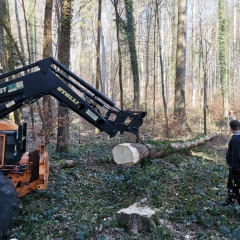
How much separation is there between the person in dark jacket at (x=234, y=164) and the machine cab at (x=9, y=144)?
444cm

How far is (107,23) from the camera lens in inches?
1898

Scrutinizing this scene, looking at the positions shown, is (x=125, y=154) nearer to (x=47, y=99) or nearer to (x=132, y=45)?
(x=47, y=99)

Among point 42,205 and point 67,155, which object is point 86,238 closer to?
point 42,205

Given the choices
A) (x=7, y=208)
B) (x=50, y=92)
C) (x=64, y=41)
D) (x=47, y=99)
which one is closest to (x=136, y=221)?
(x=7, y=208)

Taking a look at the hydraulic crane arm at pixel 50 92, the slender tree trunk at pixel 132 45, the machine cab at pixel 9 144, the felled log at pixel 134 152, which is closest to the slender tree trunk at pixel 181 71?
the slender tree trunk at pixel 132 45

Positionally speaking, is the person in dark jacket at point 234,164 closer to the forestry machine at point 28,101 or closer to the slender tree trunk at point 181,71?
the forestry machine at point 28,101

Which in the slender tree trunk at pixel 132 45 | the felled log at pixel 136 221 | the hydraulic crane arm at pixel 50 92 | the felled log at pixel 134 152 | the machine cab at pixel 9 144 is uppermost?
the slender tree trunk at pixel 132 45

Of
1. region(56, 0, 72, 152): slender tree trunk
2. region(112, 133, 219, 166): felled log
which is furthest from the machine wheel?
region(56, 0, 72, 152): slender tree trunk

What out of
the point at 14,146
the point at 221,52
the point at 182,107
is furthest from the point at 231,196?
the point at 221,52

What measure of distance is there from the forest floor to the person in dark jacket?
0.93ft

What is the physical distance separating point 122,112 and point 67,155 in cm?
516

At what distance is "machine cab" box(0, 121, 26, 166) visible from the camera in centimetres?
587

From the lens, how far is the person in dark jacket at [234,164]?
648 cm

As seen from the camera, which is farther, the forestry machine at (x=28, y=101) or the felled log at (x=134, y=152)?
the felled log at (x=134, y=152)
